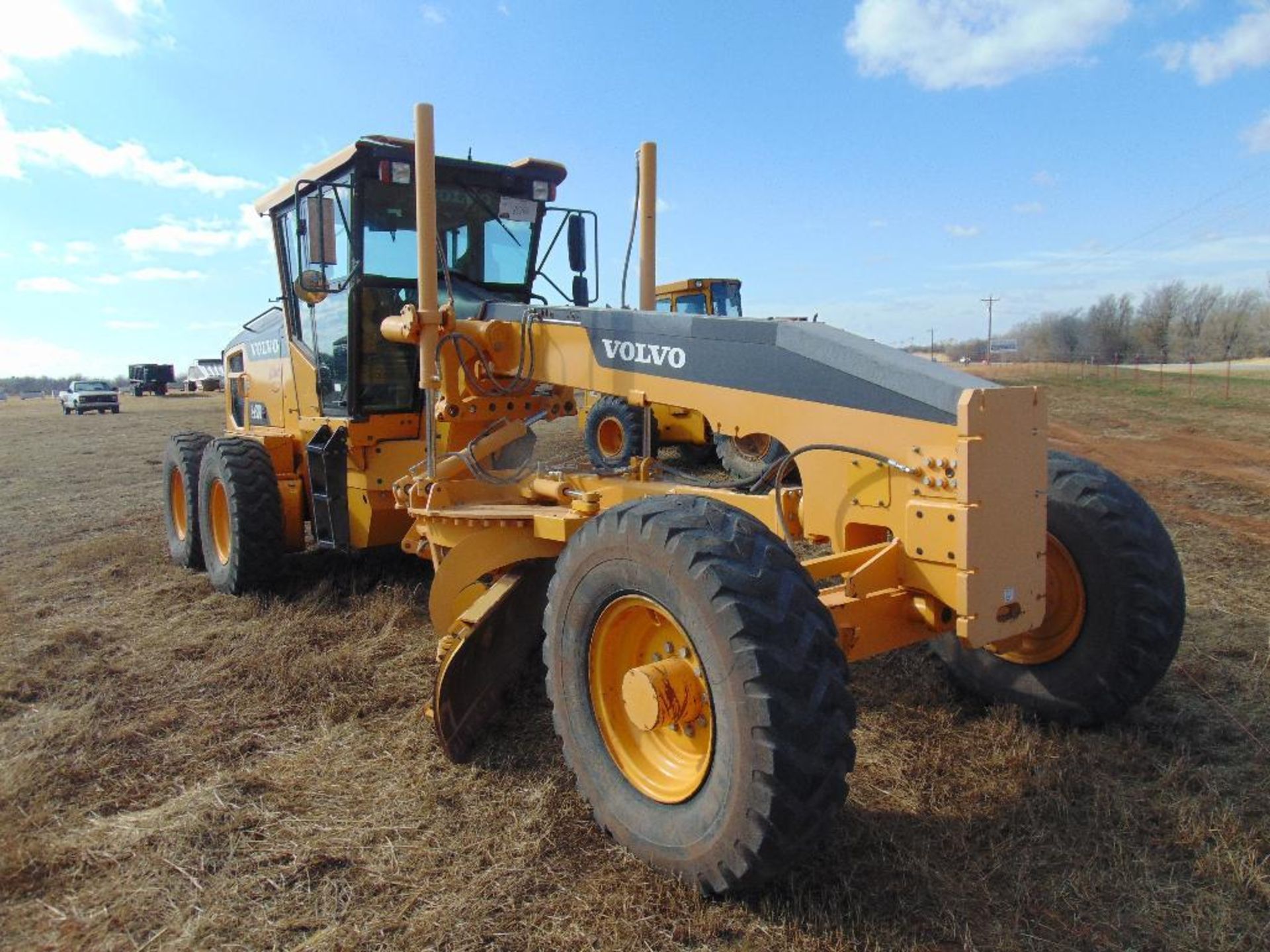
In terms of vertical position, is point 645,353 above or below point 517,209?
below

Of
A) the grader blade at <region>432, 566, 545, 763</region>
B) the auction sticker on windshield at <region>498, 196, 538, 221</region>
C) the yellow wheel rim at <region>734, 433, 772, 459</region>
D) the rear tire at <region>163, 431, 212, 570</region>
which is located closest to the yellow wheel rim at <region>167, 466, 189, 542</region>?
the rear tire at <region>163, 431, 212, 570</region>

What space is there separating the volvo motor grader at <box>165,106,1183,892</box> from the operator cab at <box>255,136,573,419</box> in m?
0.02

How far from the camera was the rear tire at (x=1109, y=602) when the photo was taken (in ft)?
12.3

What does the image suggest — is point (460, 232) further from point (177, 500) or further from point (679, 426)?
point (679, 426)

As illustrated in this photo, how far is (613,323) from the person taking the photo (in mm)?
4293

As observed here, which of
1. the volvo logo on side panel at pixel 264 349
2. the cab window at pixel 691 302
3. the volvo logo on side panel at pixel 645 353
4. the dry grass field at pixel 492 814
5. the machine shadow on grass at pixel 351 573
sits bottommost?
the dry grass field at pixel 492 814

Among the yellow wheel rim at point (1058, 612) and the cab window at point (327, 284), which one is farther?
the cab window at point (327, 284)

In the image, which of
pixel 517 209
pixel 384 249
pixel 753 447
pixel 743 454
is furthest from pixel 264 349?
pixel 753 447

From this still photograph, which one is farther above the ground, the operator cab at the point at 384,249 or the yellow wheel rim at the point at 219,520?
the operator cab at the point at 384,249

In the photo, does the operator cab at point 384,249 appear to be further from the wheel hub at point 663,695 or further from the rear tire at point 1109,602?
the rear tire at point 1109,602

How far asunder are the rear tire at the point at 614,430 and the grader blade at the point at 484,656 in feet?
26.8

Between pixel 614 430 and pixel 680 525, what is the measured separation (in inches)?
427

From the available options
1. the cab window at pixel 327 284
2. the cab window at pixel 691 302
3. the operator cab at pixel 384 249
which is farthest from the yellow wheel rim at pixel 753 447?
the cab window at pixel 327 284

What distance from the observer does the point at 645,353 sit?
4133 millimetres
